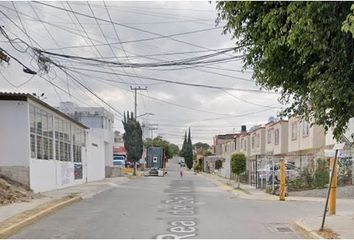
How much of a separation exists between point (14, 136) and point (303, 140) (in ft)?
82.1

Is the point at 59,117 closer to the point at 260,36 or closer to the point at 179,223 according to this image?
the point at 179,223

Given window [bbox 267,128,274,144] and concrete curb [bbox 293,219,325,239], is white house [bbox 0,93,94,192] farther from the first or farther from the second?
window [bbox 267,128,274,144]

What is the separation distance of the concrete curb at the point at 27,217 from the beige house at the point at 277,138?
30390 mm

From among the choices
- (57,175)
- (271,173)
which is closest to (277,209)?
(271,173)

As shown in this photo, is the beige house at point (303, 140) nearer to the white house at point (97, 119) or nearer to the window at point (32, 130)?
the window at point (32, 130)

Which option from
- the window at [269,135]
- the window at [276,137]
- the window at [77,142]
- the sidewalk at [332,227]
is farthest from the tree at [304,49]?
the window at [269,135]

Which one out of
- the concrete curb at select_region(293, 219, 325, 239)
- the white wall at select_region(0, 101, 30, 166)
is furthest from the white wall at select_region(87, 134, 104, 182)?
the concrete curb at select_region(293, 219, 325, 239)

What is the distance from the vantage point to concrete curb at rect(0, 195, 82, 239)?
12.8m

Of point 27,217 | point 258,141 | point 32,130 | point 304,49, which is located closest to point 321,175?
point 32,130

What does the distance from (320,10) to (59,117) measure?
26.9 meters

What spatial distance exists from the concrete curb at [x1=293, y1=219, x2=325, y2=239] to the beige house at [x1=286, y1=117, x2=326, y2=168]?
18.4 meters

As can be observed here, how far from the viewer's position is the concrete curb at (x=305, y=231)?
12.2 metres

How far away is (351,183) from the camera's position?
1067 inches

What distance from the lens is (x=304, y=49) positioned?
8.38 m
